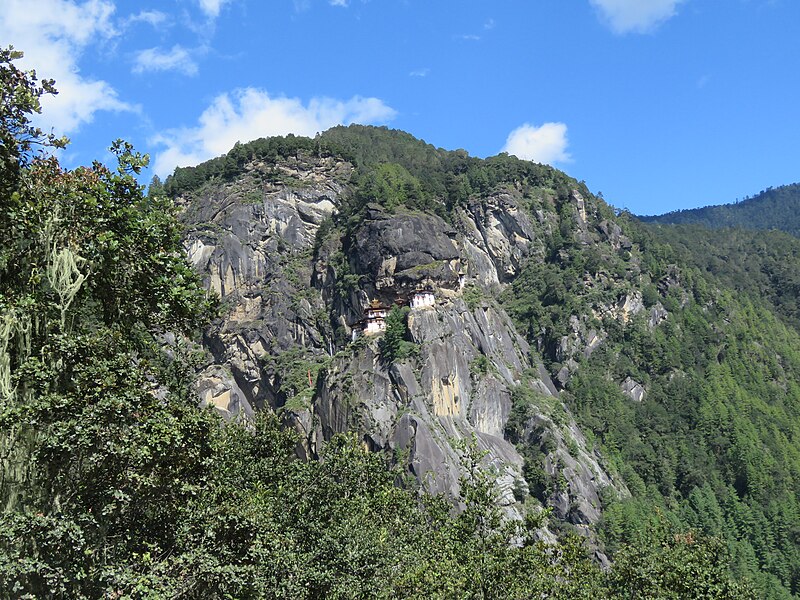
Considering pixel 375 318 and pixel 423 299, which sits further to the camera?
pixel 423 299

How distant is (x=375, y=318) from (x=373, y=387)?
1276 cm

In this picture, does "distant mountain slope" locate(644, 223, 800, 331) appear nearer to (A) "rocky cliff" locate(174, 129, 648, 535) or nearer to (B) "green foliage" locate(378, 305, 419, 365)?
(A) "rocky cliff" locate(174, 129, 648, 535)

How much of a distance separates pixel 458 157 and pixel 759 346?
70369 mm

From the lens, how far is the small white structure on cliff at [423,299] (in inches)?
3583

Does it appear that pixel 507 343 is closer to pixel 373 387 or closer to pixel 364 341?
pixel 364 341

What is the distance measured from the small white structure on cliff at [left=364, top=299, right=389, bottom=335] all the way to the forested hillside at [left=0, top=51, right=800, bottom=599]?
2145 mm

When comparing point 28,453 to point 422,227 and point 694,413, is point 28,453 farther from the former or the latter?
point 694,413

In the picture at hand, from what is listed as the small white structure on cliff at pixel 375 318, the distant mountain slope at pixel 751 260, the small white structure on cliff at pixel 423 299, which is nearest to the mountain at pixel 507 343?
the small white structure on cliff at pixel 423 299

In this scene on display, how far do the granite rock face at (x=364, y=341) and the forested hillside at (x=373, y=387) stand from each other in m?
0.43

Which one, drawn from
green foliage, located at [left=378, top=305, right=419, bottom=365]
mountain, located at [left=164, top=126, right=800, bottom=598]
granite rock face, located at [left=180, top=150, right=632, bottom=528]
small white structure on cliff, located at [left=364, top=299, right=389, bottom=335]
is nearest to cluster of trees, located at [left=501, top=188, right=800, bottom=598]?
mountain, located at [left=164, top=126, right=800, bottom=598]

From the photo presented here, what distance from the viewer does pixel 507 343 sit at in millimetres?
104562

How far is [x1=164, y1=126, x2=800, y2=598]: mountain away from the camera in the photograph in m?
83.9

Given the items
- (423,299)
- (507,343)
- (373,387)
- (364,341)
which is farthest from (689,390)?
(373,387)

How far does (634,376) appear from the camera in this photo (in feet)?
401
